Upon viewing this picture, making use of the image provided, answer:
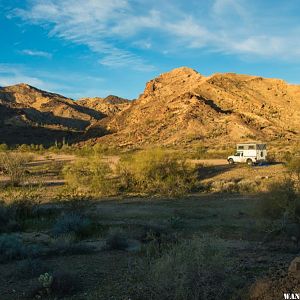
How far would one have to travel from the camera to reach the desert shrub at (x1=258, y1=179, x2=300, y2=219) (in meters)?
13.6

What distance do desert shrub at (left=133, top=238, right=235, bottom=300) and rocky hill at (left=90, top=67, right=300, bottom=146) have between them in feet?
209

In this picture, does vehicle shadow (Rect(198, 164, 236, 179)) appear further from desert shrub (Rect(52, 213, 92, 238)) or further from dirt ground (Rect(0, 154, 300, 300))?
desert shrub (Rect(52, 213, 92, 238))

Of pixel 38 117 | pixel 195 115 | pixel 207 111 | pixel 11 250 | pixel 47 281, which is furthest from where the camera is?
pixel 38 117

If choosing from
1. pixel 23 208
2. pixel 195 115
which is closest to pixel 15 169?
pixel 23 208

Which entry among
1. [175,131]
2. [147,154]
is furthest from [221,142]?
[147,154]

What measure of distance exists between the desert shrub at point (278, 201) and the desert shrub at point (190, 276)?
6.95 meters

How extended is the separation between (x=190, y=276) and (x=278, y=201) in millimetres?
8077

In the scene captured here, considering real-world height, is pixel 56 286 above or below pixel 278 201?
below

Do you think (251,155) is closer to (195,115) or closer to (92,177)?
(92,177)

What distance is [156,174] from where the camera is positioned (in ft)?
85.3

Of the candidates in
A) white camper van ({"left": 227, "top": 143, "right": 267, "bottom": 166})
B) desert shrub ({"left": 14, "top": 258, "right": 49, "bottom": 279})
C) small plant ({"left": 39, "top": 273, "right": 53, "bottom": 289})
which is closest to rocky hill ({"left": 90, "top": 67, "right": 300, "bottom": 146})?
white camper van ({"left": 227, "top": 143, "right": 267, "bottom": 166})

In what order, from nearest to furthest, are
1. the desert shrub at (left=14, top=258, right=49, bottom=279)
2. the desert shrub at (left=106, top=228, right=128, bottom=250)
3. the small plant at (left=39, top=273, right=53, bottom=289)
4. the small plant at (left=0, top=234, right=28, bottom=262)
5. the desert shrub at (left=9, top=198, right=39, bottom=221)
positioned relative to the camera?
the small plant at (left=39, top=273, right=53, bottom=289) < the desert shrub at (left=14, top=258, right=49, bottom=279) < the small plant at (left=0, top=234, right=28, bottom=262) < the desert shrub at (left=106, top=228, right=128, bottom=250) < the desert shrub at (left=9, top=198, right=39, bottom=221)

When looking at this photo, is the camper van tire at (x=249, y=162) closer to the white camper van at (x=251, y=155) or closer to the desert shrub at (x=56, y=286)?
the white camper van at (x=251, y=155)

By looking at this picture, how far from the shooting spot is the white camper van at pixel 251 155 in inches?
1495
